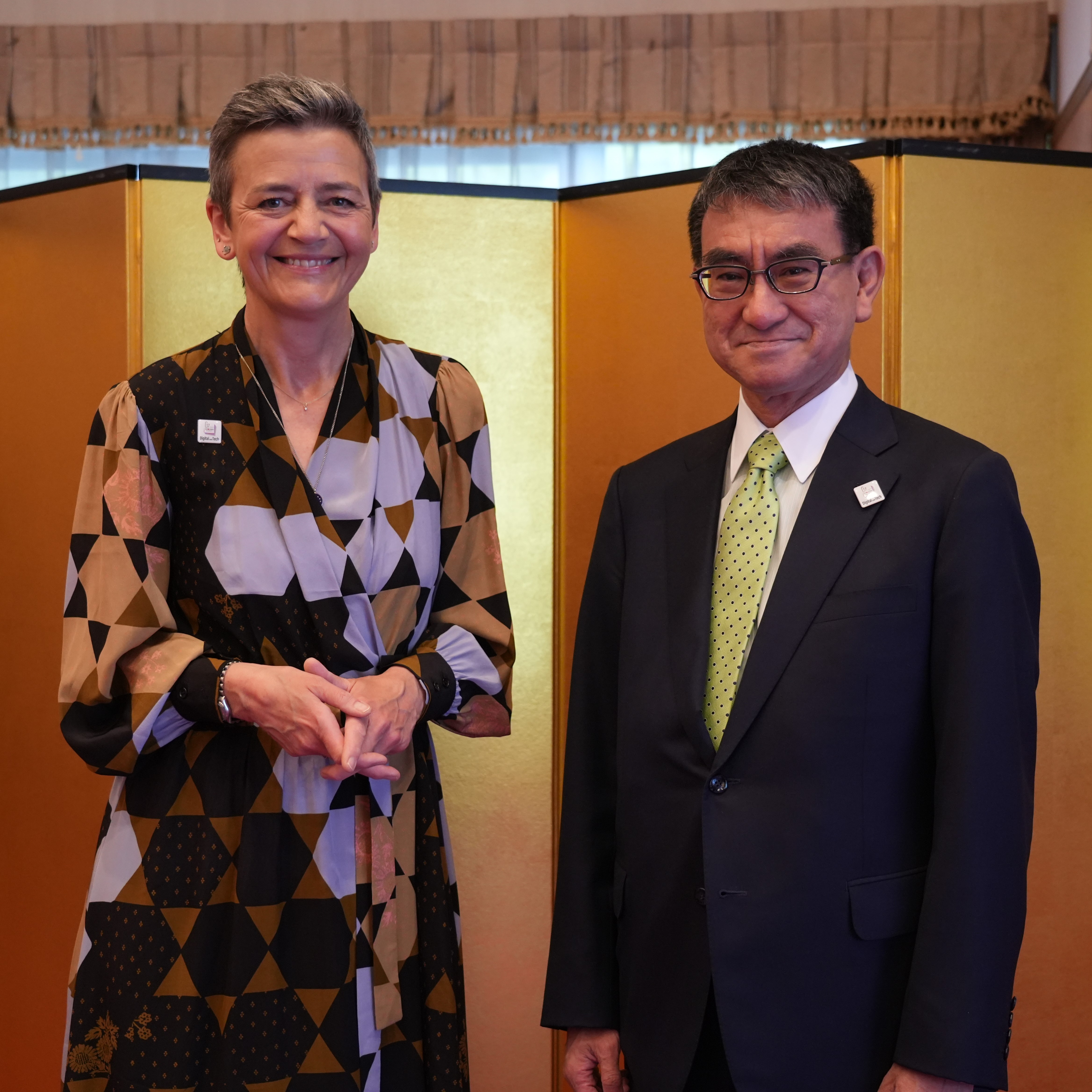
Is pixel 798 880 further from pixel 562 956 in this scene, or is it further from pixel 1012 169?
pixel 1012 169

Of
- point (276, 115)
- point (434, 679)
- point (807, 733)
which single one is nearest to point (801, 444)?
point (807, 733)

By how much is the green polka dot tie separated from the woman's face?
0.56 metres

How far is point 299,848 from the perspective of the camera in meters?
1.52

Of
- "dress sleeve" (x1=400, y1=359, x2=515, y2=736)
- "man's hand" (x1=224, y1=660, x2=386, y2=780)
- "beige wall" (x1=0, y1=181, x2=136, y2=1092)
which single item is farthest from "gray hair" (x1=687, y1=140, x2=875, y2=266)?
"beige wall" (x1=0, y1=181, x2=136, y2=1092)

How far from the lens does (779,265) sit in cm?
151

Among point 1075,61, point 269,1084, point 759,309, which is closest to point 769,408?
point 759,309

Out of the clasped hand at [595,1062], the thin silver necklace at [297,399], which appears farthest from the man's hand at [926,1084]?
the thin silver necklace at [297,399]

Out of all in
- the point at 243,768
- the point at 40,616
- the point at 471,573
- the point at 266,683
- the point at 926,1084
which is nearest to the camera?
the point at 926,1084

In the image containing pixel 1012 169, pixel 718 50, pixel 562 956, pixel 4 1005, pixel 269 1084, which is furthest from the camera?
pixel 718 50

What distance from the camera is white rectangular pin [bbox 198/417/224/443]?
155 centimetres

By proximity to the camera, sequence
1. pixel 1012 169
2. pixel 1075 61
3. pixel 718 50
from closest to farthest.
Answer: pixel 1012 169
pixel 1075 61
pixel 718 50

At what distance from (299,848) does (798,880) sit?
60 centimetres

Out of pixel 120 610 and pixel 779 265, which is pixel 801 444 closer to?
pixel 779 265

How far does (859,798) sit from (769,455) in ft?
1.43
